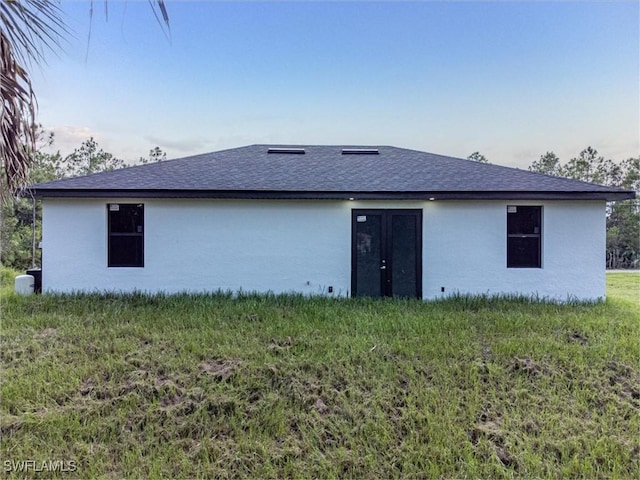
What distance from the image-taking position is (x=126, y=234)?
791 cm

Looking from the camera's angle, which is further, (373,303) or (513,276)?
(513,276)

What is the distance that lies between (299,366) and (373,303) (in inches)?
122

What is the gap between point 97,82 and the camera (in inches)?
221

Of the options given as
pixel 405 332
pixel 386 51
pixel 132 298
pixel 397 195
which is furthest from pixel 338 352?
pixel 386 51

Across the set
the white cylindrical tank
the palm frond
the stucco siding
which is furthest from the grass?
the palm frond

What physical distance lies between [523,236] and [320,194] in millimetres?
5134

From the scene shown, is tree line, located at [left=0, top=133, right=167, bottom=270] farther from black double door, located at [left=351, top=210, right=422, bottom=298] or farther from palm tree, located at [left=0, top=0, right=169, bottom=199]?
black double door, located at [left=351, top=210, right=422, bottom=298]

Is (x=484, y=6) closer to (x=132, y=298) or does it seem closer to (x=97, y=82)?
(x=97, y=82)

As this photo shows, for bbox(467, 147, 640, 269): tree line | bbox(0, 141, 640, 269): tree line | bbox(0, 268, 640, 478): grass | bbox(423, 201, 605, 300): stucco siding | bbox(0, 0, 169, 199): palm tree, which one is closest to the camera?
bbox(0, 0, 169, 199): palm tree

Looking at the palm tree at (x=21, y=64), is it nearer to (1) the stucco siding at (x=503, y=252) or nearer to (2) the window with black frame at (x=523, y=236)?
(1) the stucco siding at (x=503, y=252)

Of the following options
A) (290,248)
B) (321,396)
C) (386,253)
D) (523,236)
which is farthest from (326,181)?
(321,396)

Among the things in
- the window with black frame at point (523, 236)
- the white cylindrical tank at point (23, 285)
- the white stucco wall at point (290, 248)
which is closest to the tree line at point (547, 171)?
the white cylindrical tank at point (23, 285)

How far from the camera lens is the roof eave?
738cm

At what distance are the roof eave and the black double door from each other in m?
0.51
